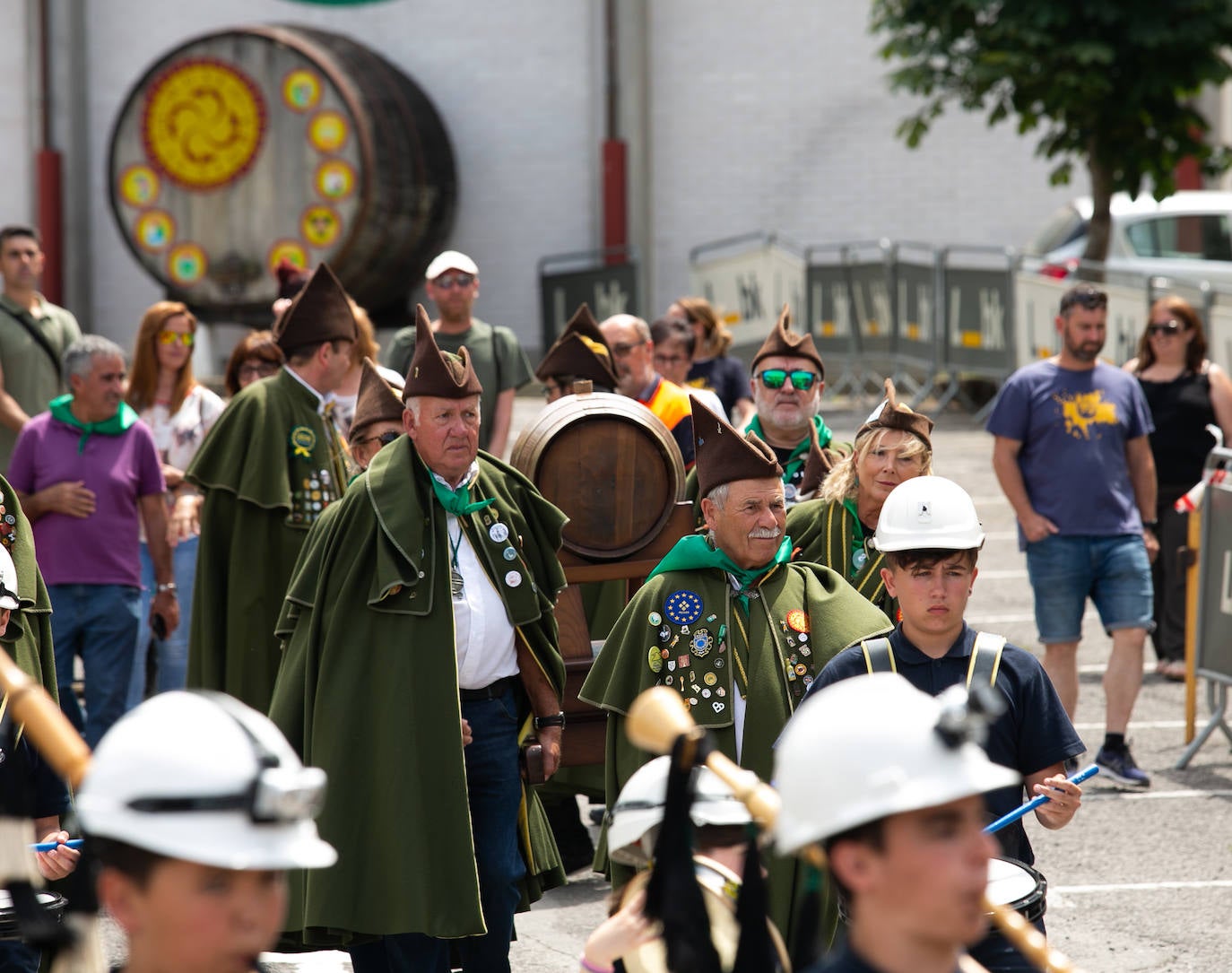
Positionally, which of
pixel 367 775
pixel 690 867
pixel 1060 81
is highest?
pixel 1060 81

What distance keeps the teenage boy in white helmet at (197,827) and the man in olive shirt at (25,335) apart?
732 centimetres

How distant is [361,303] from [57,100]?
399 centimetres

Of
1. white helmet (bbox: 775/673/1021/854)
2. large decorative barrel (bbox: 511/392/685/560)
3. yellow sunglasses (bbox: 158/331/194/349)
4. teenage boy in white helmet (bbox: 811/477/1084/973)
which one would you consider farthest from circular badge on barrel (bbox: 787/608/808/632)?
yellow sunglasses (bbox: 158/331/194/349)

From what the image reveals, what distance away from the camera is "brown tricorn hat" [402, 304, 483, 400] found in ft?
15.9

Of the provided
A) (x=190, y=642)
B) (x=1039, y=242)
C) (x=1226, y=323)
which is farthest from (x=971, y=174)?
(x=190, y=642)

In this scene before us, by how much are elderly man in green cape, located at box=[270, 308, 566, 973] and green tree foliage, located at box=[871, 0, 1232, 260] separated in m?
10.2

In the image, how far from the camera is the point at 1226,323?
44.2 feet

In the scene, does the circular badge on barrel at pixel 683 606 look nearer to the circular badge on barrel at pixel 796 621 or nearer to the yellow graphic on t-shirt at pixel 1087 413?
the circular badge on barrel at pixel 796 621

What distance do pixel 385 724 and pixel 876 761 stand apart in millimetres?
2621

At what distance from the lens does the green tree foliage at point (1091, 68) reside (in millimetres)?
14188

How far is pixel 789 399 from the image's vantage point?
6.74 meters

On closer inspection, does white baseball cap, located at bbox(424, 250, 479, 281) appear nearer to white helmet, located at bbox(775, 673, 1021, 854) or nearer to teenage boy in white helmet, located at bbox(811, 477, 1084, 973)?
teenage boy in white helmet, located at bbox(811, 477, 1084, 973)

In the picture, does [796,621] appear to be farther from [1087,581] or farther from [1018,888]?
[1087,581]

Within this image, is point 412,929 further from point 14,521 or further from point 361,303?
point 361,303
